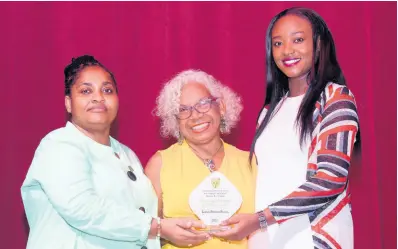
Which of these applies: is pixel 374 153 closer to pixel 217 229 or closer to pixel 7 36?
pixel 217 229

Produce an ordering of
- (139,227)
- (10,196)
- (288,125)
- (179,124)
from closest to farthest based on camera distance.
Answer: (139,227), (288,125), (179,124), (10,196)

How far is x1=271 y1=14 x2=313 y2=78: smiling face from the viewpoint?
2293 mm

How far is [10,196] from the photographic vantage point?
10.7ft

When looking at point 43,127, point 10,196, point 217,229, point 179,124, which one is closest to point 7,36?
point 43,127

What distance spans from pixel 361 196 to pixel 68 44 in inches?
79.2

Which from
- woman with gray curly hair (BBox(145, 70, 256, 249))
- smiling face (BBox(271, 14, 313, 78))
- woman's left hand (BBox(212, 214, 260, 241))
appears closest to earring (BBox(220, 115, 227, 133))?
woman with gray curly hair (BBox(145, 70, 256, 249))

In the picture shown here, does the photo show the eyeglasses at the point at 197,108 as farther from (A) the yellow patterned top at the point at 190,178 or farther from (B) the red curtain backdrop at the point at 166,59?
(B) the red curtain backdrop at the point at 166,59

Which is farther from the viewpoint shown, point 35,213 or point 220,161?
point 220,161

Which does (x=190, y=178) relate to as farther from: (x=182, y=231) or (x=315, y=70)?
(x=315, y=70)

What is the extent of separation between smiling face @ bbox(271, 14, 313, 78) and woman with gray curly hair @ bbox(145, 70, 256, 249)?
1.32ft

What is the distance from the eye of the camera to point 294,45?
2307 mm

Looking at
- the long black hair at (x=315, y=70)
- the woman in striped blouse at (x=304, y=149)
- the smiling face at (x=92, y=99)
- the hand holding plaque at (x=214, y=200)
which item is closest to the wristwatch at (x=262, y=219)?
the woman in striped blouse at (x=304, y=149)

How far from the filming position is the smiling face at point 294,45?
7.52 ft

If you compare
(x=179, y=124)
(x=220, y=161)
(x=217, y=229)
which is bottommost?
(x=217, y=229)
